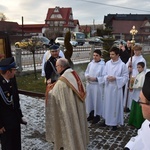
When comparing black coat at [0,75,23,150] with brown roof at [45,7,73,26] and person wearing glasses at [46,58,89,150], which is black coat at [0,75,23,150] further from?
brown roof at [45,7,73,26]

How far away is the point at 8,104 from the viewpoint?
142 inches

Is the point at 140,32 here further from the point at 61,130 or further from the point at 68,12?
the point at 61,130

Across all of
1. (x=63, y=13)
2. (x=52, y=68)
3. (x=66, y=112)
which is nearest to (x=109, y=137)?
(x=66, y=112)

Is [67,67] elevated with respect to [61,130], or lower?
elevated

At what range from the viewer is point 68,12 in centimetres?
7981

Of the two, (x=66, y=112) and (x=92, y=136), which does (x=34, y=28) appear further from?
(x=66, y=112)

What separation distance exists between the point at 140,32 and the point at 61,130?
68744 millimetres

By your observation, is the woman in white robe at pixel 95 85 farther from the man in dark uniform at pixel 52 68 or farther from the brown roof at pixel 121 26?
the brown roof at pixel 121 26

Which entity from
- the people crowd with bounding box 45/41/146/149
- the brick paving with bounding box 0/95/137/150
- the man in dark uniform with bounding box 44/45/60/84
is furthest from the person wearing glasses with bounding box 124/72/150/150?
the man in dark uniform with bounding box 44/45/60/84

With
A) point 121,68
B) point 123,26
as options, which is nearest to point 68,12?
point 123,26

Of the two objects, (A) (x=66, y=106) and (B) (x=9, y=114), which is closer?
(B) (x=9, y=114)

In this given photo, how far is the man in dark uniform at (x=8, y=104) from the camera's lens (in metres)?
3.54

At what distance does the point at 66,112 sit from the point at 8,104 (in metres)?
0.94

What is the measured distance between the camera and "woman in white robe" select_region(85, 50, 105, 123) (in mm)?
5898
